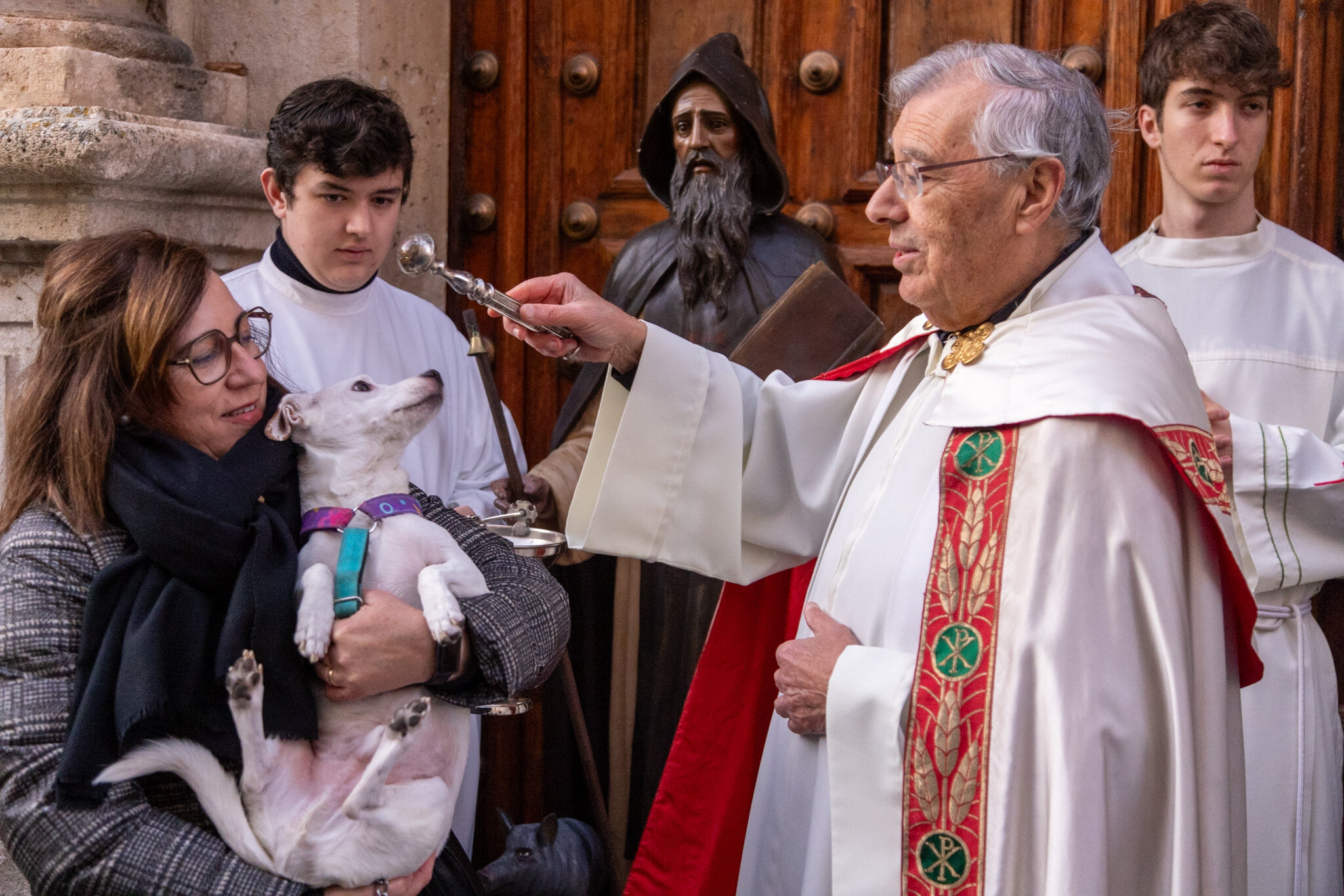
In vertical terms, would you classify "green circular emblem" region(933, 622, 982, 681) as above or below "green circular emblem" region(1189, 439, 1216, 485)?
below

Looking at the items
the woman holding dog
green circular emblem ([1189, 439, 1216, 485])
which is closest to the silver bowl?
Result: the woman holding dog

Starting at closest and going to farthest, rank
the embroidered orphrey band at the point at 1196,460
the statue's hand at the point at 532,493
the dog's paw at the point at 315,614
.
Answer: the dog's paw at the point at 315,614
the embroidered orphrey band at the point at 1196,460
the statue's hand at the point at 532,493

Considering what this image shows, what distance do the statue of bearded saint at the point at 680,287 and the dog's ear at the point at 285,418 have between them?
123 cm

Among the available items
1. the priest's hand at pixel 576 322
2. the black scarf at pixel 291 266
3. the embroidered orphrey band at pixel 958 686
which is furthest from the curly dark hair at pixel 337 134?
the embroidered orphrey band at pixel 958 686

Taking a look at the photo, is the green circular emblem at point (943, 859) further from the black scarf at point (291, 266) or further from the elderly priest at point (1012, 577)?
the black scarf at point (291, 266)

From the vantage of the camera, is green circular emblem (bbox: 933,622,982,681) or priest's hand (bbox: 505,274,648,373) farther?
priest's hand (bbox: 505,274,648,373)

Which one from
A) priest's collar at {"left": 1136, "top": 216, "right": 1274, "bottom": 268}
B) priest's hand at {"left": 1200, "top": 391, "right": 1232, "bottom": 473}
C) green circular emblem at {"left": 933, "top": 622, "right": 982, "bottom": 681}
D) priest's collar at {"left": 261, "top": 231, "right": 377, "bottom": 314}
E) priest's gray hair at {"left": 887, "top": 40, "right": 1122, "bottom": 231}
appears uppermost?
priest's gray hair at {"left": 887, "top": 40, "right": 1122, "bottom": 231}

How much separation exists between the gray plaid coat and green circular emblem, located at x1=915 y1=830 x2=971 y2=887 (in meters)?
0.78

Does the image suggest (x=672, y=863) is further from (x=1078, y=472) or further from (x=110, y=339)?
(x=110, y=339)

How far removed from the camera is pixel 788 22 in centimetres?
377

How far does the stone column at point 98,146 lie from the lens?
2830mm

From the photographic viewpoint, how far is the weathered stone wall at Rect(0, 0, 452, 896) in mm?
2846

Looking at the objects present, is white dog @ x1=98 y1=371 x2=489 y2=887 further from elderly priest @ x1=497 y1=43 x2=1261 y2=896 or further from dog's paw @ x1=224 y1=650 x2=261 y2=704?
elderly priest @ x1=497 y1=43 x2=1261 y2=896

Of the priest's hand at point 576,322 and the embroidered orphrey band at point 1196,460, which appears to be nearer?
the embroidered orphrey band at point 1196,460
